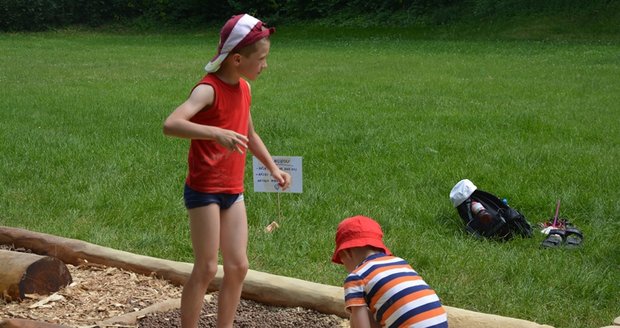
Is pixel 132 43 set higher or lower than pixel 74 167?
lower

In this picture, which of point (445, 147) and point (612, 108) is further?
point (612, 108)

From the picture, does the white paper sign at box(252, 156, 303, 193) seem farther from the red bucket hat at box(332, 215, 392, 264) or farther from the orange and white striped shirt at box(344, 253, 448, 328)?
the orange and white striped shirt at box(344, 253, 448, 328)

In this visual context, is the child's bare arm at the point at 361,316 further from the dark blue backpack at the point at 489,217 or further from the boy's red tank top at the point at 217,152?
the dark blue backpack at the point at 489,217

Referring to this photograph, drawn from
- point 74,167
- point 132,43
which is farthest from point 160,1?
point 74,167

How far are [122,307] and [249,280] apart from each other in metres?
0.73

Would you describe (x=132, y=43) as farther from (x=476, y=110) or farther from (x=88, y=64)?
(x=476, y=110)

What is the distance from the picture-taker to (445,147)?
9391mm

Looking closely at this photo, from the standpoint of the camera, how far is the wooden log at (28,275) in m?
5.14

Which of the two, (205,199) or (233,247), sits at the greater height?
(205,199)

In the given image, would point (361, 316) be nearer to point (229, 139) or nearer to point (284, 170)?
point (229, 139)

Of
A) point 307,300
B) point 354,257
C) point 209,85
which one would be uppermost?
point 209,85

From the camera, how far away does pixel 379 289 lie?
140 inches

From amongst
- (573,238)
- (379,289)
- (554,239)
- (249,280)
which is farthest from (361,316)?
(573,238)

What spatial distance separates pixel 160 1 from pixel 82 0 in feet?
11.3
